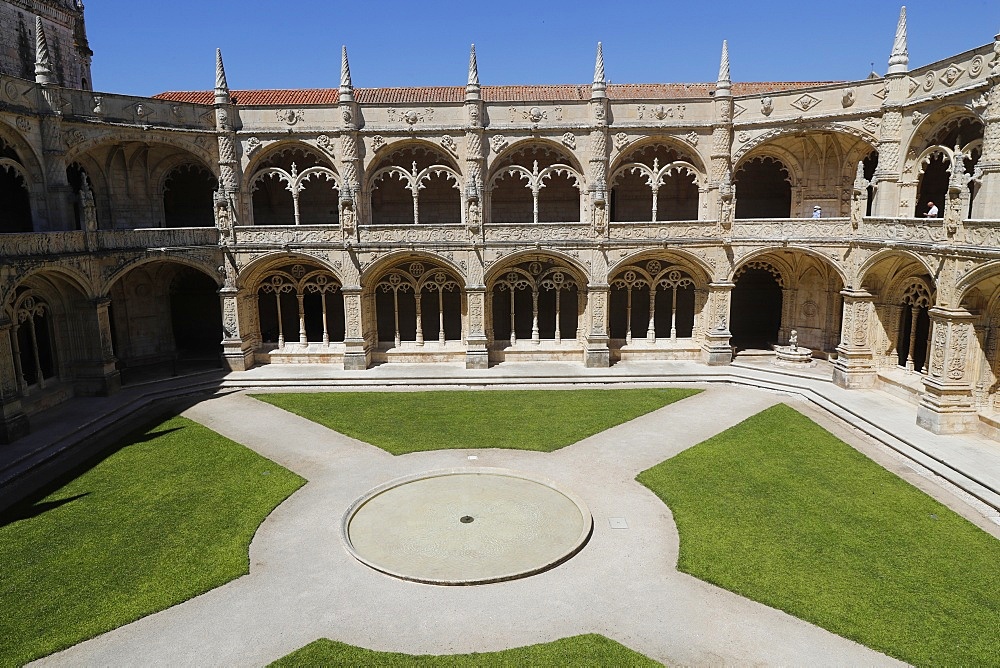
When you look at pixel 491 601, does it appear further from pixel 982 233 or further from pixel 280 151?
pixel 280 151

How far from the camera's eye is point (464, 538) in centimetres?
1284

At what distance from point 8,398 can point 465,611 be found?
16137 mm

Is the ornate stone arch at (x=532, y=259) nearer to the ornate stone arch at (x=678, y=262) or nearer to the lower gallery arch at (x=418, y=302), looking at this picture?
the ornate stone arch at (x=678, y=262)

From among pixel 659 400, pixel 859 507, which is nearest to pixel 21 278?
pixel 659 400

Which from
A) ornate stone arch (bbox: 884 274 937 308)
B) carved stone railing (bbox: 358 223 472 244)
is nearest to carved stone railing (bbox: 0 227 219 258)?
carved stone railing (bbox: 358 223 472 244)

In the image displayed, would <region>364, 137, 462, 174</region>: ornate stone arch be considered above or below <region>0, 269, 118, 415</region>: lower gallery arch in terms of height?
above

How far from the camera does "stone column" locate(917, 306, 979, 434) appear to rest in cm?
1870

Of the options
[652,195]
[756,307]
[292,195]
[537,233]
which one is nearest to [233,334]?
[292,195]

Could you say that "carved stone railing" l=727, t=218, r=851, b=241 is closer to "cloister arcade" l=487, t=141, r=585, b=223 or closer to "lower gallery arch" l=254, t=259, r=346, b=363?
"cloister arcade" l=487, t=141, r=585, b=223

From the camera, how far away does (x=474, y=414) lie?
21.6m

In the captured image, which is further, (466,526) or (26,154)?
(26,154)

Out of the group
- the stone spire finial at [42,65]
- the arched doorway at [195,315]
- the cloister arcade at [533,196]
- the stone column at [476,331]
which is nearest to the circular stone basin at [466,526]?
the stone column at [476,331]

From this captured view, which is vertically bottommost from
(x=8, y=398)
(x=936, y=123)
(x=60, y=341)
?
(x=8, y=398)

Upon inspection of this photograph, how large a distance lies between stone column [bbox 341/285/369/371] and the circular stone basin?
12.1m
